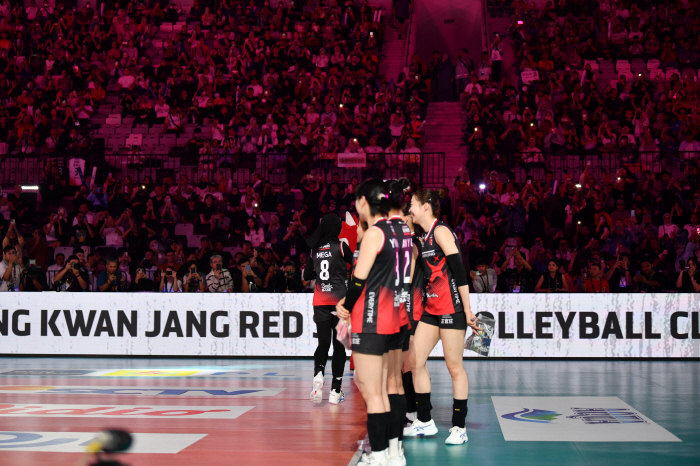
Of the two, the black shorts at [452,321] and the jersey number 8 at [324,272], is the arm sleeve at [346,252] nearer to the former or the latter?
the jersey number 8 at [324,272]

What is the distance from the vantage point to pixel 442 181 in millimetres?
19688

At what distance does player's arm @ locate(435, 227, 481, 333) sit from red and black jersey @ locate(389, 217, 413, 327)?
979 mm

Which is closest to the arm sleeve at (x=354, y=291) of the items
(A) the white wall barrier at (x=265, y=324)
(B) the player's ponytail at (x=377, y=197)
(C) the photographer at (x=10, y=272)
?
(B) the player's ponytail at (x=377, y=197)

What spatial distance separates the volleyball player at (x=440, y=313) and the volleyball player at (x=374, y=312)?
47.8 inches

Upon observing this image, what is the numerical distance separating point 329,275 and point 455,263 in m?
2.50

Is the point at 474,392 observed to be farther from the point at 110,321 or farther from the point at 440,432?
the point at 110,321

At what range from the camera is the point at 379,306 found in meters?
5.34

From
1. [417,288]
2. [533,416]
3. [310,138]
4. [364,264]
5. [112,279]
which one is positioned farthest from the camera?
[310,138]

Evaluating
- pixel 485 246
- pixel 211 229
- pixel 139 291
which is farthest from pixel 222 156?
pixel 485 246

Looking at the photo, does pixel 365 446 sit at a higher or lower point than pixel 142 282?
lower

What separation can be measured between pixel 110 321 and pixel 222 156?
22.7 feet

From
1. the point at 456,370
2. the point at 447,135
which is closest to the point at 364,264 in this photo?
the point at 456,370

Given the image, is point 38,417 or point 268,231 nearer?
point 38,417

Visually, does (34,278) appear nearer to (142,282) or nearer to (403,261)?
(142,282)
